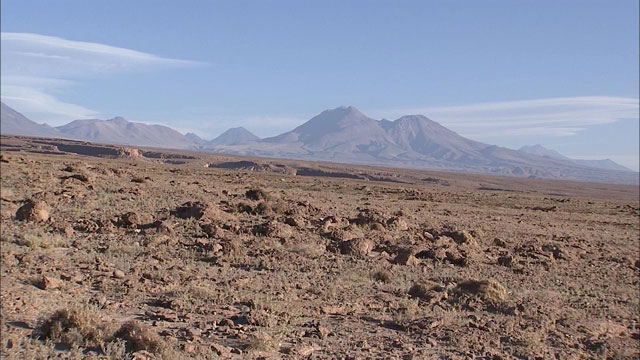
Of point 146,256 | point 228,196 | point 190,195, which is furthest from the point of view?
point 228,196

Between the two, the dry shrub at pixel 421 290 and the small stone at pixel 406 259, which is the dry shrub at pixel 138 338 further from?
the small stone at pixel 406 259

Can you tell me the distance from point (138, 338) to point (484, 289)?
295 inches

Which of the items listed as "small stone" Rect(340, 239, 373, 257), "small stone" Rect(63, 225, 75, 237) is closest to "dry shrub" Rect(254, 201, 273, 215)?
"small stone" Rect(340, 239, 373, 257)

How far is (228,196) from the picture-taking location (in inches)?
1069

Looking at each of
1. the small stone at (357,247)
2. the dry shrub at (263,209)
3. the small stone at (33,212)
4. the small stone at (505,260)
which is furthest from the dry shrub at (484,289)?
the small stone at (33,212)

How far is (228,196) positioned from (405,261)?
531 inches

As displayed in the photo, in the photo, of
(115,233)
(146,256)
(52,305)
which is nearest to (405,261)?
(146,256)

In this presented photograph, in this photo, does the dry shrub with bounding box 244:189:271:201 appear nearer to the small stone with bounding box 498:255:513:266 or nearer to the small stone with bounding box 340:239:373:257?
the small stone with bounding box 340:239:373:257

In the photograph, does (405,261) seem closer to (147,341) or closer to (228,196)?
(147,341)

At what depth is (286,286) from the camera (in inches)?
468

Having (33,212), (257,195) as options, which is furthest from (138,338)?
(257,195)

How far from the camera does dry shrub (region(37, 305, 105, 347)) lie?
293 inches

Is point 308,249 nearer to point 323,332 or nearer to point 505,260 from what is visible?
point 505,260

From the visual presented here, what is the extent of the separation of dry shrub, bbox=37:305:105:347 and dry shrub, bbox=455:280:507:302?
7.58 metres
